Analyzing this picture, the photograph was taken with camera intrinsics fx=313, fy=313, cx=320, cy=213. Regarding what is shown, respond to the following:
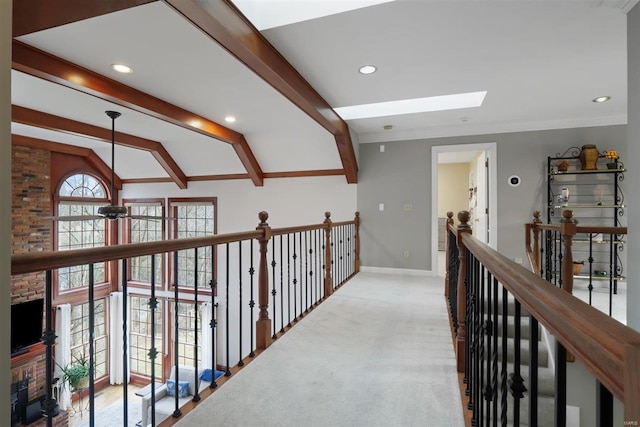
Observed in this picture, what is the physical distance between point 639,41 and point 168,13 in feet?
9.26

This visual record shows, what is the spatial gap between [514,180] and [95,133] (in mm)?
6279

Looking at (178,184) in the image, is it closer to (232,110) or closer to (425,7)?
(232,110)

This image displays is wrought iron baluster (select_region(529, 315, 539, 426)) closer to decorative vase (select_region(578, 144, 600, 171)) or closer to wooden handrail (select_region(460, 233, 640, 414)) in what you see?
wooden handrail (select_region(460, 233, 640, 414))

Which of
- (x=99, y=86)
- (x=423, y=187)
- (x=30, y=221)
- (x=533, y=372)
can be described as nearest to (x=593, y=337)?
(x=533, y=372)

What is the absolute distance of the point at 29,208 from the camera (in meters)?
5.31

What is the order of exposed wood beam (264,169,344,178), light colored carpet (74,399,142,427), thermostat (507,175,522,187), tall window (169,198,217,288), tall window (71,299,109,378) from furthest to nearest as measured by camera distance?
1. tall window (169,198,217,288)
2. tall window (71,299,109,378)
3. exposed wood beam (264,169,344,178)
4. light colored carpet (74,399,142,427)
5. thermostat (507,175,522,187)

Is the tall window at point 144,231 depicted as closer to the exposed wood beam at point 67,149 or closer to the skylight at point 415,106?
the exposed wood beam at point 67,149

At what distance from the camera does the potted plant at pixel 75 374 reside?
218 inches

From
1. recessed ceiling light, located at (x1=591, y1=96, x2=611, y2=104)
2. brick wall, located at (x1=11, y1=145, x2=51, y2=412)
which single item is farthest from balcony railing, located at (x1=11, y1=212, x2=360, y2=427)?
recessed ceiling light, located at (x1=591, y1=96, x2=611, y2=104)

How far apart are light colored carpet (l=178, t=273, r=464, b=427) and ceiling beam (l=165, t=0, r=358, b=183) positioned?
2134 mm

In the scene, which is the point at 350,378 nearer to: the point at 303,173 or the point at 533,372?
the point at 533,372

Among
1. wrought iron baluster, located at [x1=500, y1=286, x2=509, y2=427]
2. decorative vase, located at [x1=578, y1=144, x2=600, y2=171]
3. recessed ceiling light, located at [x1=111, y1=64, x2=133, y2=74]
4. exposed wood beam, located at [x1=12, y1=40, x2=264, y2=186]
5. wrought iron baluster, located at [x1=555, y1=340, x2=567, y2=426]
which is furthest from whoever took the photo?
decorative vase, located at [x1=578, y1=144, x2=600, y2=171]

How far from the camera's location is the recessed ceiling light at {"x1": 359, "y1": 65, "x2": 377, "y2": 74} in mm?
2807

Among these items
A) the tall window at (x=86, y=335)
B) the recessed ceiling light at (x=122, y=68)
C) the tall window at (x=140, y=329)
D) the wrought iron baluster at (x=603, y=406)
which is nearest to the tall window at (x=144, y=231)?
the tall window at (x=140, y=329)
